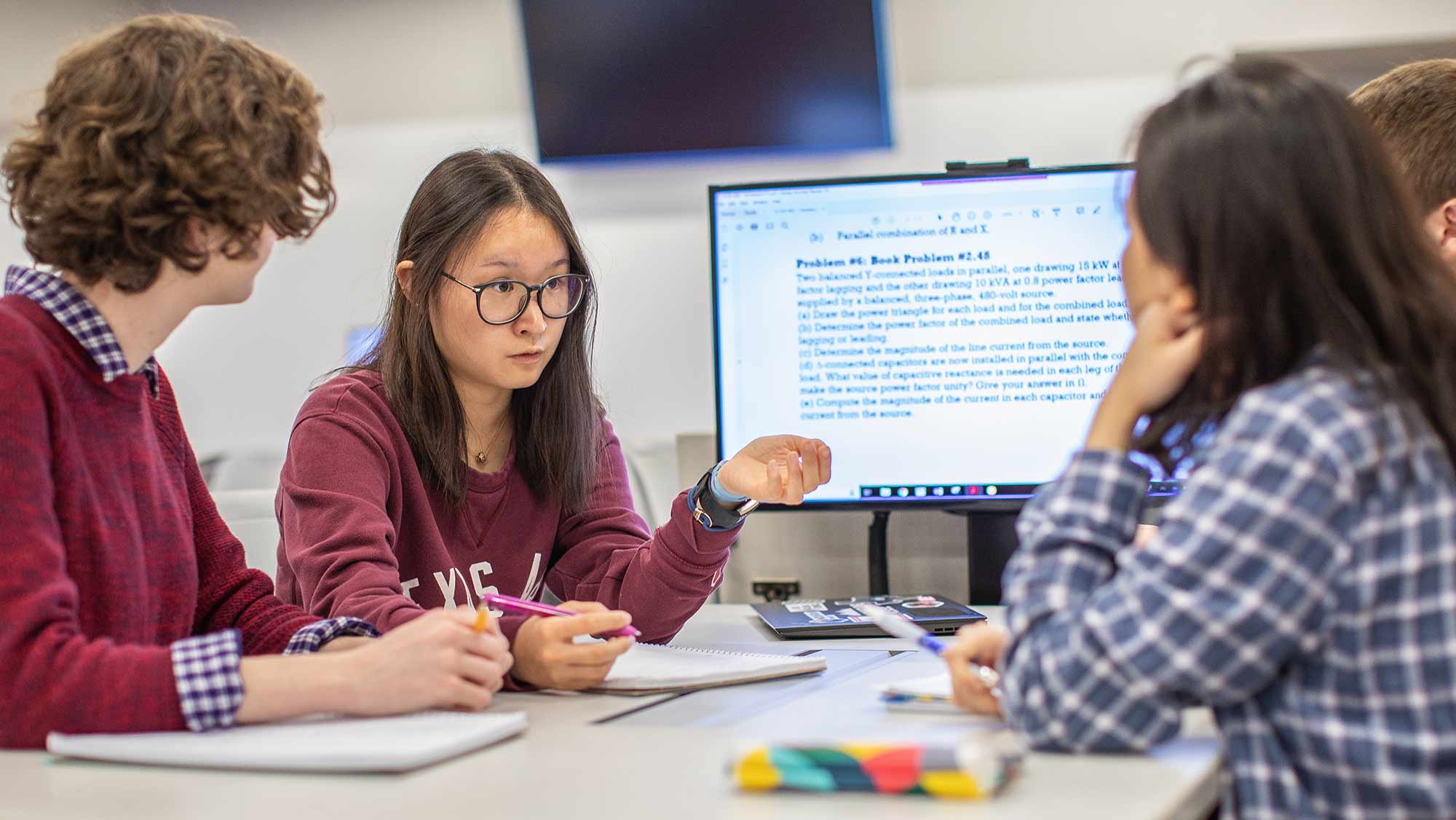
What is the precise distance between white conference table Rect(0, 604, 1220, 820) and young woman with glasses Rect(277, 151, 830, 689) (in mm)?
431

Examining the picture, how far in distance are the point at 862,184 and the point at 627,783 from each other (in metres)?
1.03

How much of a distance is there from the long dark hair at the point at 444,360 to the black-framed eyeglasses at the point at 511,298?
0.05 m

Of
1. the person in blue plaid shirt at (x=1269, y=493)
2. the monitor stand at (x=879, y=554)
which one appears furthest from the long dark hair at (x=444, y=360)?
the person in blue plaid shirt at (x=1269, y=493)

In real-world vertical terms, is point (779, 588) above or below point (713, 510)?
below

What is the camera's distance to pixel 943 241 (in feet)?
5.21

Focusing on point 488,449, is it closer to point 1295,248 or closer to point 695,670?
point 695,670

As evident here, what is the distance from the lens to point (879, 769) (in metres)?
0.68

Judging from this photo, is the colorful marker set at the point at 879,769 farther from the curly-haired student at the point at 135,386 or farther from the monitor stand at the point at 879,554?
the monitor stand at the point at 879,554

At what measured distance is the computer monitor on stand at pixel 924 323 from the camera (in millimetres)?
1574

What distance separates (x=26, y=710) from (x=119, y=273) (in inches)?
12.2

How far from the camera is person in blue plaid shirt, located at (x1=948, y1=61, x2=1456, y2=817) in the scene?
0.67 meters

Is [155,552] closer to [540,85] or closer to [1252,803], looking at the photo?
[1252,803]

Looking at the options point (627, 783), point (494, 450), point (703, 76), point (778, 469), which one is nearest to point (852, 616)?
point (778, 469)

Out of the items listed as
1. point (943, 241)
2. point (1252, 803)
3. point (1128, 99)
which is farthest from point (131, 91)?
→ point (1128, 99)
